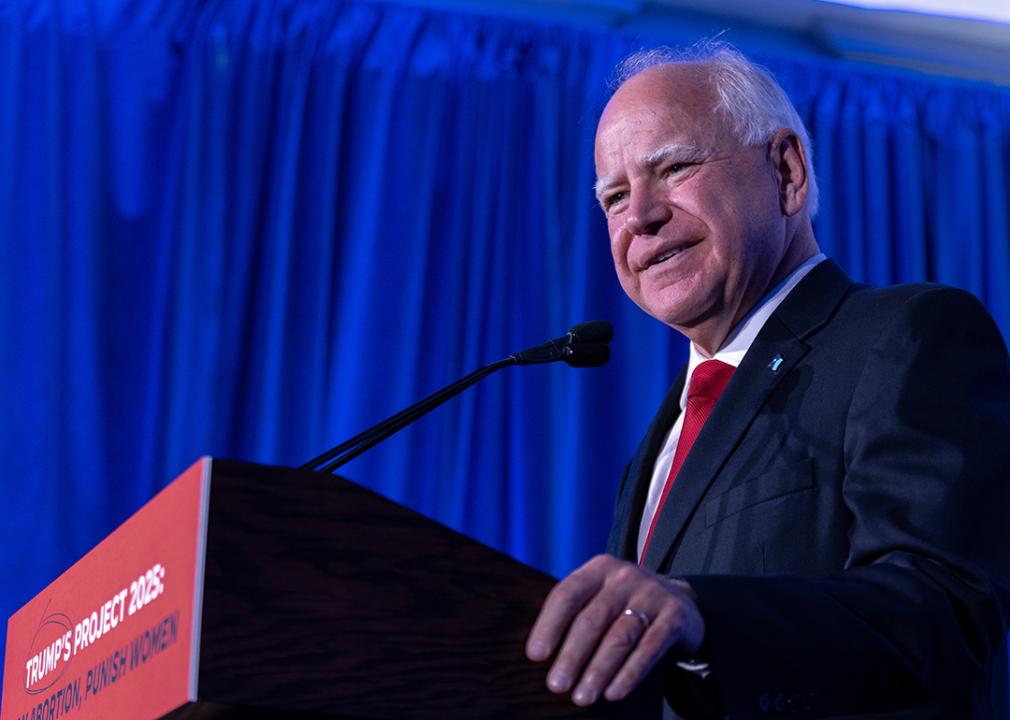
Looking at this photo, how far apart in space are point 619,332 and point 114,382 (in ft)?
4.54

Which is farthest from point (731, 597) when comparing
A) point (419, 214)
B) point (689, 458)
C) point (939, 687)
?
point (419, 214)

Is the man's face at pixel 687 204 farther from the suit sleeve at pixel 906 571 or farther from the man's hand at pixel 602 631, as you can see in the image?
the man's hand at pixel 602 631

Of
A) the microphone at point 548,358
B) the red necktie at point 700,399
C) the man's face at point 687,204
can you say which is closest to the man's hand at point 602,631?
the microphone at point 548,358

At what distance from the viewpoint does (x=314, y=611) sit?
0.99 metres

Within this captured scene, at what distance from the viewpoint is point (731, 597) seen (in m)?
1.13

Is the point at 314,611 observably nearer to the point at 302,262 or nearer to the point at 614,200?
the point at 614,200

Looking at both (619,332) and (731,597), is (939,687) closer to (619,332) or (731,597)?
(731,597)

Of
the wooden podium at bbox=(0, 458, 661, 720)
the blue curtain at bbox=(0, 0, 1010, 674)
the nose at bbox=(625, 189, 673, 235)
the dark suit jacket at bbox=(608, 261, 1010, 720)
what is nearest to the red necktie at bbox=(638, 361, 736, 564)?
the dark suit jacket at bbox=(608, 261, 1010, 720)

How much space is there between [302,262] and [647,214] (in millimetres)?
1527

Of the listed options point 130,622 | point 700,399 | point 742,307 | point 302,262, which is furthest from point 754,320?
point 302,262

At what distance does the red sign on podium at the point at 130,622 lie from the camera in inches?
38.0

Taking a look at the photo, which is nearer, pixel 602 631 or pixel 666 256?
pixel 602 631

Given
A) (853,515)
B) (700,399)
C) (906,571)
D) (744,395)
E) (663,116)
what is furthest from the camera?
(663,116)

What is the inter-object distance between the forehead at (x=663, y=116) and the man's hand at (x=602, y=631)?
1227mm
